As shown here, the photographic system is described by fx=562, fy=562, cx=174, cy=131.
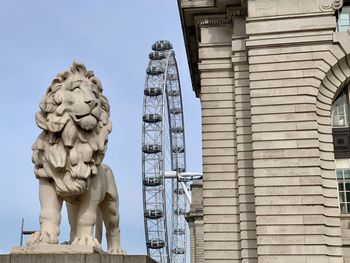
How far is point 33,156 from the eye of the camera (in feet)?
27.1

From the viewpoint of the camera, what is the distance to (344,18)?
72.1ft

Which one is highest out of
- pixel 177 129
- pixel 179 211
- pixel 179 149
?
pixel 177 129

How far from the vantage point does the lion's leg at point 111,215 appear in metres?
8.85

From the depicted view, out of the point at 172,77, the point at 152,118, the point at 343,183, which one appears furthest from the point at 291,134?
the point at 172,77

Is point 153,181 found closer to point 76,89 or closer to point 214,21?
point 214,21

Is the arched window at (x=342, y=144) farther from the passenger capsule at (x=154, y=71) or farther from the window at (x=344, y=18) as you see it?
the passenger capsule at (x=154, y=71)

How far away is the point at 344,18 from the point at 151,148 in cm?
2793

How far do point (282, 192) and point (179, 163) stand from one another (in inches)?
1296

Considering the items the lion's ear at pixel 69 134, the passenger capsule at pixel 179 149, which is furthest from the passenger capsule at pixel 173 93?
the lion's ear at pixel 69 134

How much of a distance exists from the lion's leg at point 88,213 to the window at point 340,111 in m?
15.1

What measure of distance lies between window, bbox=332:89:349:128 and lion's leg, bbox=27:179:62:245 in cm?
1548

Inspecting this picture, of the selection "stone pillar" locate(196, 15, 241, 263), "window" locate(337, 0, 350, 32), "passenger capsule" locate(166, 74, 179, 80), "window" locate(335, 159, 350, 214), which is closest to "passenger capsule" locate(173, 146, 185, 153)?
"passenger capsule" locate(166, 74, 179, 80)

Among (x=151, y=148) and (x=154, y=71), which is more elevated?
(x=154, y=71)

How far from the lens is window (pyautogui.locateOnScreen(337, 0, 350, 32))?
21.8 metres
